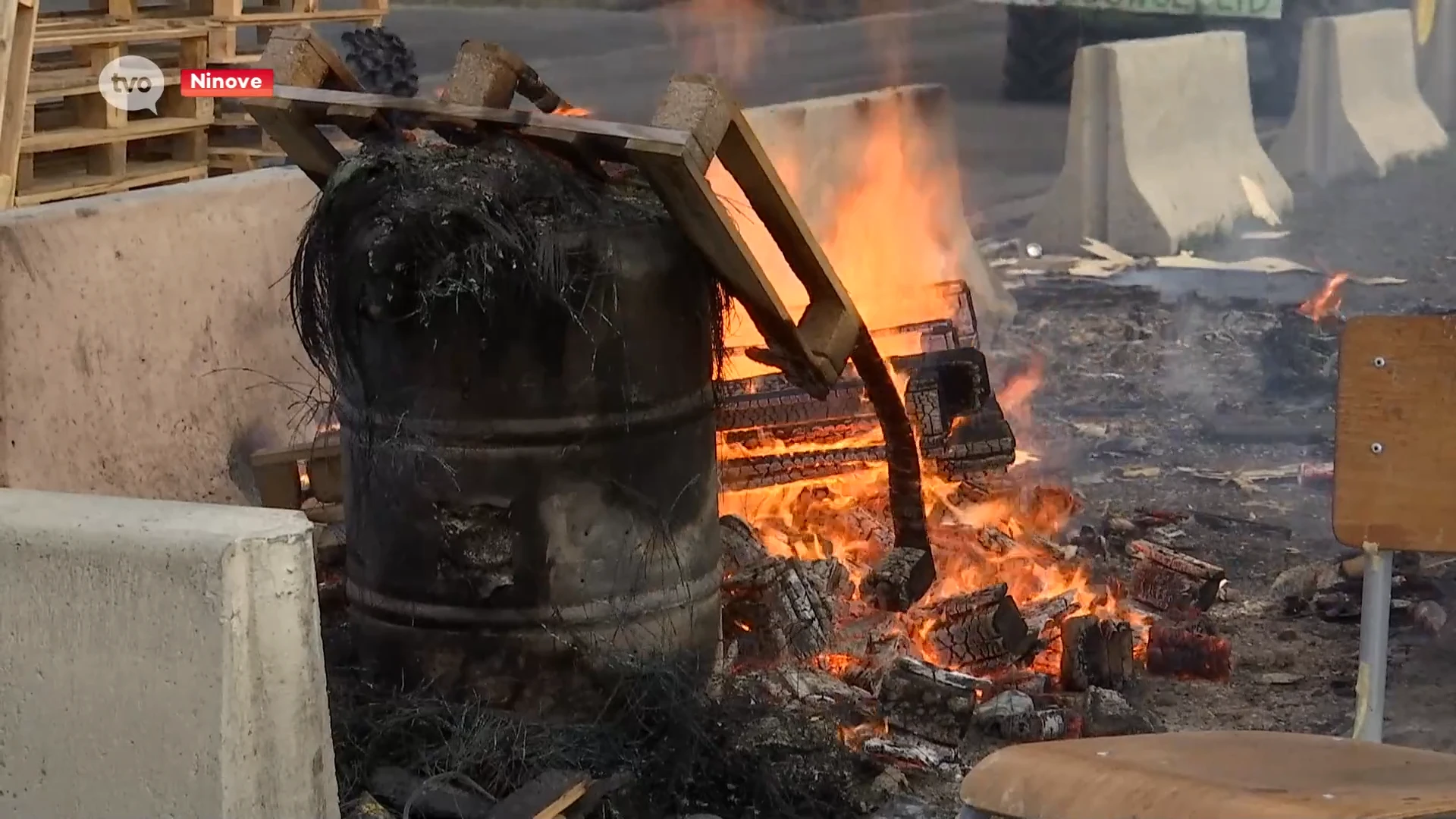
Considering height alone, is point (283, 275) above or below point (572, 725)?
above

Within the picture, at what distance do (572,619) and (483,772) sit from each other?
42 cm

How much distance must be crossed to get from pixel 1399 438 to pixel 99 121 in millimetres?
4917

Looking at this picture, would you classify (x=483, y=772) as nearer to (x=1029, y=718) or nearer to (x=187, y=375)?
(x=1029, y=718)

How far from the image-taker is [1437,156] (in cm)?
688

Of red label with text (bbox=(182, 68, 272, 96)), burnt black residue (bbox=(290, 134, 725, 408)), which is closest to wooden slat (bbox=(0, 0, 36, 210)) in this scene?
red label with text (bbox=(182, 68, 272, 96))

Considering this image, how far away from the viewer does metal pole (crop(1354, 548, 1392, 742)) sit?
309 centimetres

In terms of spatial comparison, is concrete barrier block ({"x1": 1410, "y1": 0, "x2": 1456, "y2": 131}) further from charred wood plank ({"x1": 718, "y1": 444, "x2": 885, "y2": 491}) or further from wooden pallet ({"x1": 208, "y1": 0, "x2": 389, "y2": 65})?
wooden pallet ({"x1": 208, "y1": 0, "x2": 389, "y2": 65})

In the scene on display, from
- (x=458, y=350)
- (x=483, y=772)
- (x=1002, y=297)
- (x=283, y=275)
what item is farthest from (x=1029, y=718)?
(x=1002, y=297)

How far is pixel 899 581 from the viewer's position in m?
5.05

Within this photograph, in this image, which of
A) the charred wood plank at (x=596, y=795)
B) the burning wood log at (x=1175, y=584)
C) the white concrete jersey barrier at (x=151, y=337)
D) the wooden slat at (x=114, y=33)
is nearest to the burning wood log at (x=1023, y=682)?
the burning wood log at (x=1175, y=584)

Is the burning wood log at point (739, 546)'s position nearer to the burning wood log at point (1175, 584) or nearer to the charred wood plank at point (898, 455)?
the charred wood plank at point (898, 455)

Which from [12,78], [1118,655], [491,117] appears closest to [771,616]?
[1118,655]

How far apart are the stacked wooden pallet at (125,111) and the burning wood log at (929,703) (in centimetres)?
327

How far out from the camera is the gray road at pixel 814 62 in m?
7.41
